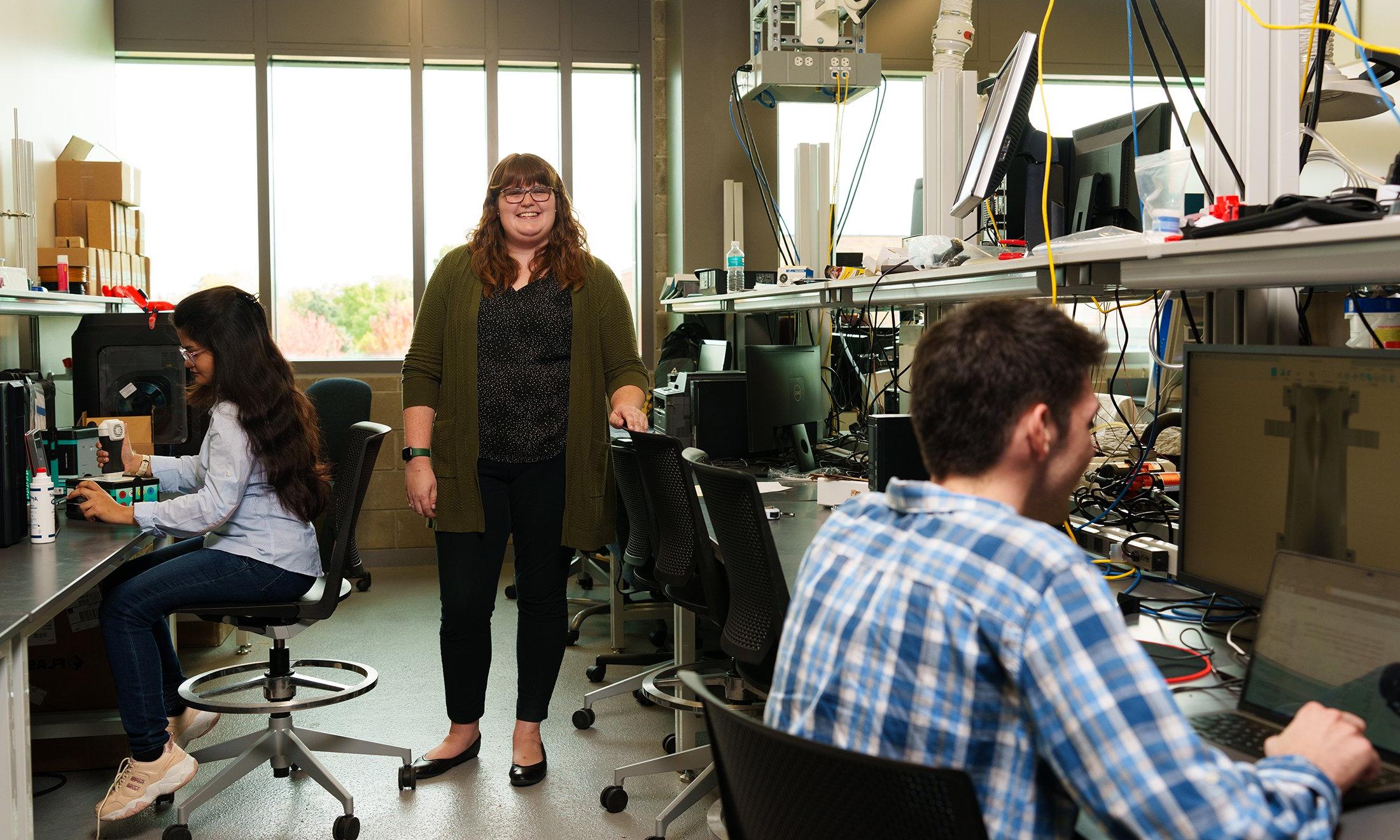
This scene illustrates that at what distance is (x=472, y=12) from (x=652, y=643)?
10.8 ft

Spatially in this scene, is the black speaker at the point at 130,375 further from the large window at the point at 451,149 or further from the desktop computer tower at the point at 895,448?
the large window at the point at 451,149

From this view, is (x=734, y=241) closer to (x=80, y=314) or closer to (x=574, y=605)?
(x=574, y=605)

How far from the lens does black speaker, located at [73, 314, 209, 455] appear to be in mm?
3285

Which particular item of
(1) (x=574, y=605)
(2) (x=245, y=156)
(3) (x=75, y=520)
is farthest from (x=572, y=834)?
(2) (x=245, y=156)

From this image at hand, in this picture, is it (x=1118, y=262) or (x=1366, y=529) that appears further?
(x=1118, y=262)

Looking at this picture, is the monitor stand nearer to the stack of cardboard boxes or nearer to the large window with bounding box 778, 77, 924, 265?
the large window with bounding box 778, 77, 924, 265

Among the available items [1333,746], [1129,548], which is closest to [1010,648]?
[1333,746]

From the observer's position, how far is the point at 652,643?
395cm

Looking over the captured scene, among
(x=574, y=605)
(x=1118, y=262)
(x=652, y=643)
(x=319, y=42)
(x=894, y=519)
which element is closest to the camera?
(x=894, y=519)

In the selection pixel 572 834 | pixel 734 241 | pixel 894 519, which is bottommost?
pixel 572 834

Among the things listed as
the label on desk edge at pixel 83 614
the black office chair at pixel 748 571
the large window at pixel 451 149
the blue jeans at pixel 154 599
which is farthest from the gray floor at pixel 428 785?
the large window at pixel 451 149

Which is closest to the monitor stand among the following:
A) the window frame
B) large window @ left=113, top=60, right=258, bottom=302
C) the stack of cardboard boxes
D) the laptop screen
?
the laptop screen

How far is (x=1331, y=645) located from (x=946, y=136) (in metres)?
1.85

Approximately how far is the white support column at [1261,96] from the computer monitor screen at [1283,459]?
0.30 meters
